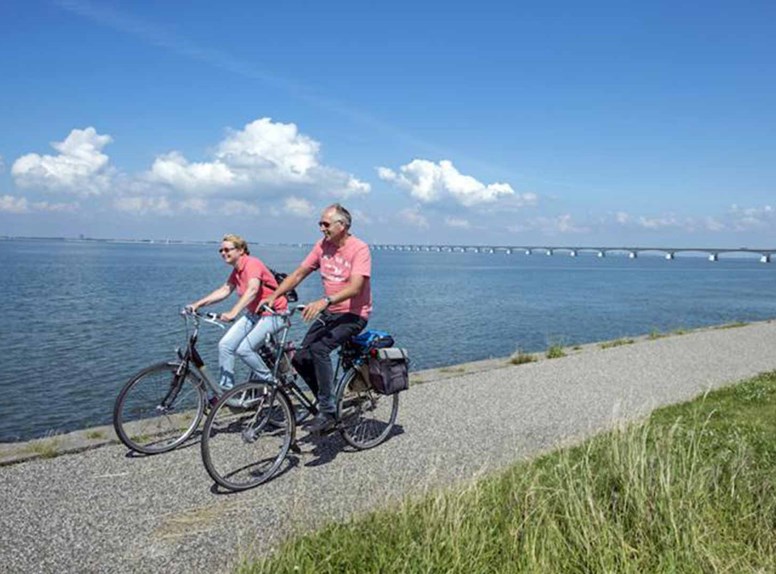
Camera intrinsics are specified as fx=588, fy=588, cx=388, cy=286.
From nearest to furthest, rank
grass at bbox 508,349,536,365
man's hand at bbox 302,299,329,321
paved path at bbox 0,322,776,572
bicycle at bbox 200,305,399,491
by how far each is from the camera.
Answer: paved path at bbox 0,322,776,572 < man's hand at bbox 302,299,329,321 < bicycle at bbox 200,305,399,491 < grass at bbox 508,349,536,365

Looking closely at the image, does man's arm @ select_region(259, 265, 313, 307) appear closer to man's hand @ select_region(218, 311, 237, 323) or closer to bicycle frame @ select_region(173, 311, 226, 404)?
man's hand @ select_region(218, 311, 237, 323)

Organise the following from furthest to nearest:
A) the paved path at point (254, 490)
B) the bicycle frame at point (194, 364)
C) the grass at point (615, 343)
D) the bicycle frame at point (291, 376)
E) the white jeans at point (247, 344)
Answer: the grass at point (615, 343)
the white jeans at point (247, 344)
the bicycle frame at point (194, 364)
the bicycle frame at point (291, 376)
the paved path at point (254, 490)

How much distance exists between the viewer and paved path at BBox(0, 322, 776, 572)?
3.92 metres

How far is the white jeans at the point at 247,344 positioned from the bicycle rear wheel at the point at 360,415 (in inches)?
31.4

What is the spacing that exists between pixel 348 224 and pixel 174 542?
2.96 metres

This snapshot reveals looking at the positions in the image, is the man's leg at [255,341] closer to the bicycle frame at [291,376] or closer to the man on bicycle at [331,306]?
the bicycle frame at [291,376]

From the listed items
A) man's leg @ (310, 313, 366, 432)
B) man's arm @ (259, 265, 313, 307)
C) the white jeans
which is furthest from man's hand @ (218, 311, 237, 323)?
man's leg @ (310, 313, 366, 432)

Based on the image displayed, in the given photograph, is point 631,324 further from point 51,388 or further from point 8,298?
point 8,298

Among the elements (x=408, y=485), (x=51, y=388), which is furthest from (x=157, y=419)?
(x=51, y=388)

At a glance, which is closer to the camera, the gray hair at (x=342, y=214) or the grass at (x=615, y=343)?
the gray hair at (x=342, y=214)

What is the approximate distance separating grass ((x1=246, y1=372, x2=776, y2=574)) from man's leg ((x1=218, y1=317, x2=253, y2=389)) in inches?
97.7

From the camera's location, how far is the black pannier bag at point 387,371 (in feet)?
18.6

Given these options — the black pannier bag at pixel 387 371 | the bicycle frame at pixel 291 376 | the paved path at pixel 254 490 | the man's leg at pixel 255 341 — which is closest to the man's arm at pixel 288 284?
the bicycle frame at pixel 291 376

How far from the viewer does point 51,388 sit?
12984mm
